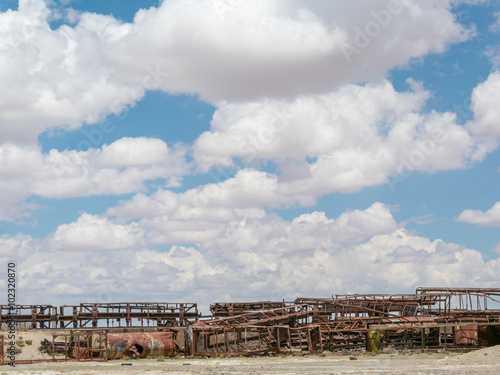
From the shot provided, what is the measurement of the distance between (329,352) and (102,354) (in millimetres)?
14991

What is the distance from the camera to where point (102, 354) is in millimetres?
39469

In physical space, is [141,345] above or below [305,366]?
above

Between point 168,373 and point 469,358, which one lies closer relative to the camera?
point 168,373

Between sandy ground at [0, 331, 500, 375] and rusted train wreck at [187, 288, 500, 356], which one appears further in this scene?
rusted train wreck at [187, 288, 500, 356]

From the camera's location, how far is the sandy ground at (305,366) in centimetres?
2961

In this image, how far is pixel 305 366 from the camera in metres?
32.7

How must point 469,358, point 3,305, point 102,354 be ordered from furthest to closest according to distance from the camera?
point 3,305
point 102,354
point 469,358

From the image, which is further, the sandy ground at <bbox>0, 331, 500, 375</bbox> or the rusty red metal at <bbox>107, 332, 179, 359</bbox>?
the rusty red metal at <bbox>107, 332, 179, 359</bbox>

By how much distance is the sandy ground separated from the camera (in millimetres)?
29609

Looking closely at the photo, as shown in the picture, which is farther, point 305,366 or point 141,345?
point 141,345

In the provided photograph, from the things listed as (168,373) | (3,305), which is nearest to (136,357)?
(168,373)

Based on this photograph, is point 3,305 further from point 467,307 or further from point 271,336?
point 467,307

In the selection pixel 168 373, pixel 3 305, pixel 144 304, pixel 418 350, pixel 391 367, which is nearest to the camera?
pixel 168 373

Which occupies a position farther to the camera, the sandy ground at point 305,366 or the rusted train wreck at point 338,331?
the rusted train wreck at point 338,331
